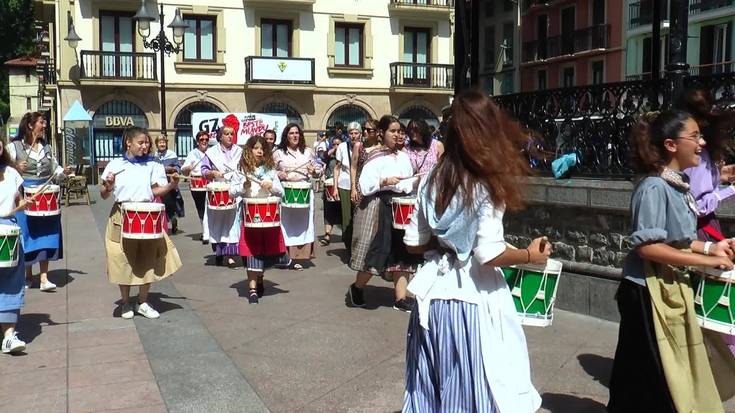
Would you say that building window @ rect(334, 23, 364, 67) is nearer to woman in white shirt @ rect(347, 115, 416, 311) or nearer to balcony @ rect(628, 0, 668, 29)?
balcony @ rect(628, 0, 668, 29)

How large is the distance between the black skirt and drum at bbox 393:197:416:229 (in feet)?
9.40

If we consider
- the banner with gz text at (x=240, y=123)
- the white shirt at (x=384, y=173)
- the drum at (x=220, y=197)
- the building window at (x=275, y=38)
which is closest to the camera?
the white shirt at (x=384, y=173)

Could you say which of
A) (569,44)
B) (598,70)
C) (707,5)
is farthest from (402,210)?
(569,44)

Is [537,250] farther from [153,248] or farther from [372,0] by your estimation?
[372,0]

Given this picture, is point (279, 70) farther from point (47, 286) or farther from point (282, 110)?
point (47, 286)

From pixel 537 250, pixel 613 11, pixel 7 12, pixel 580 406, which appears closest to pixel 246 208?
pixel 580 406

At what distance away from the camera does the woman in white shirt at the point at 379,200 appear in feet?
23.3

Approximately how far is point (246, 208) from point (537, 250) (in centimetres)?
468

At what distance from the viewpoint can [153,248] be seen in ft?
23.2

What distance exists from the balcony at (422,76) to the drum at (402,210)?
28.2 m

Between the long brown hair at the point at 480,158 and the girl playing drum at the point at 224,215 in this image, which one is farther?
the girl playing drum at the point at 224,215

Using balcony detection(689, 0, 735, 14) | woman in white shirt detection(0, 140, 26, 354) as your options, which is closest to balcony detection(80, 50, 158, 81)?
balcony detection(689, 0, 735, 14)

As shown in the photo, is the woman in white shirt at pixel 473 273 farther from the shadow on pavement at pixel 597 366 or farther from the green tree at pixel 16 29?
the green tree at pixel 16 29

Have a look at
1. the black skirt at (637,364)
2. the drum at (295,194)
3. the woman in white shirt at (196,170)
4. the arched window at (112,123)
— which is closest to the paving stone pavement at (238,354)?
the black skirt at (637,364)
